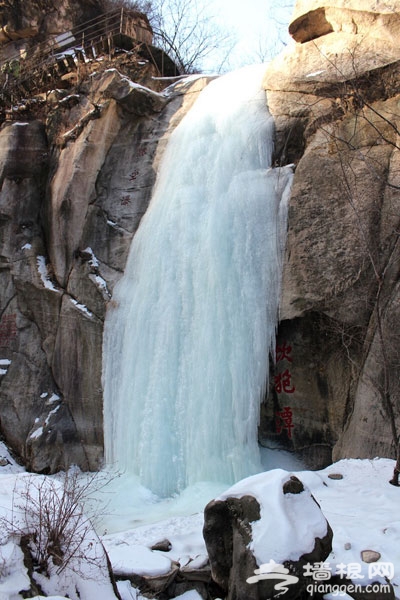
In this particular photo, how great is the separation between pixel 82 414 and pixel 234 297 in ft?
11.1

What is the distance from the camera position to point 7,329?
9.79 metres

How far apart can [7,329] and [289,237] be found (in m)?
5.53

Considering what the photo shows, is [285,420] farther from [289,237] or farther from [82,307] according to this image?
[82,307]

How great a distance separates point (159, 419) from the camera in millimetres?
7547

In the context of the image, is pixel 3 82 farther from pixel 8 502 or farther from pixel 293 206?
pixel 8 502

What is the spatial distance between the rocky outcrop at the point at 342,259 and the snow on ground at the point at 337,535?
0.77 m

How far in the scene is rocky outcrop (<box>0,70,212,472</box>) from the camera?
893cm

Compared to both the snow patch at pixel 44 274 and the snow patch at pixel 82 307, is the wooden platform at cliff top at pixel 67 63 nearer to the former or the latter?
the snow patch at pixel 44 274

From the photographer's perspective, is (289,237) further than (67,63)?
No

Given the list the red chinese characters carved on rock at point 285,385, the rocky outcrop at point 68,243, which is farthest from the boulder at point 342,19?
the red chinese characters carved on rock at point 285,385

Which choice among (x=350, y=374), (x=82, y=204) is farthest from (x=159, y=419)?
(x=82, y=204)

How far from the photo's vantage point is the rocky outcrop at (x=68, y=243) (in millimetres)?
8930

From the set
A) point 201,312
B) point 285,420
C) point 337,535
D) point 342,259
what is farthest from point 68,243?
point 337,535

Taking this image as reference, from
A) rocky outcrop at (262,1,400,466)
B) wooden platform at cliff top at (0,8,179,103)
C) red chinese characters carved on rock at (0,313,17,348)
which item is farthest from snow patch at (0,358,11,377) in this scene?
wooden platform at cliff top at (0,8,179,103)
